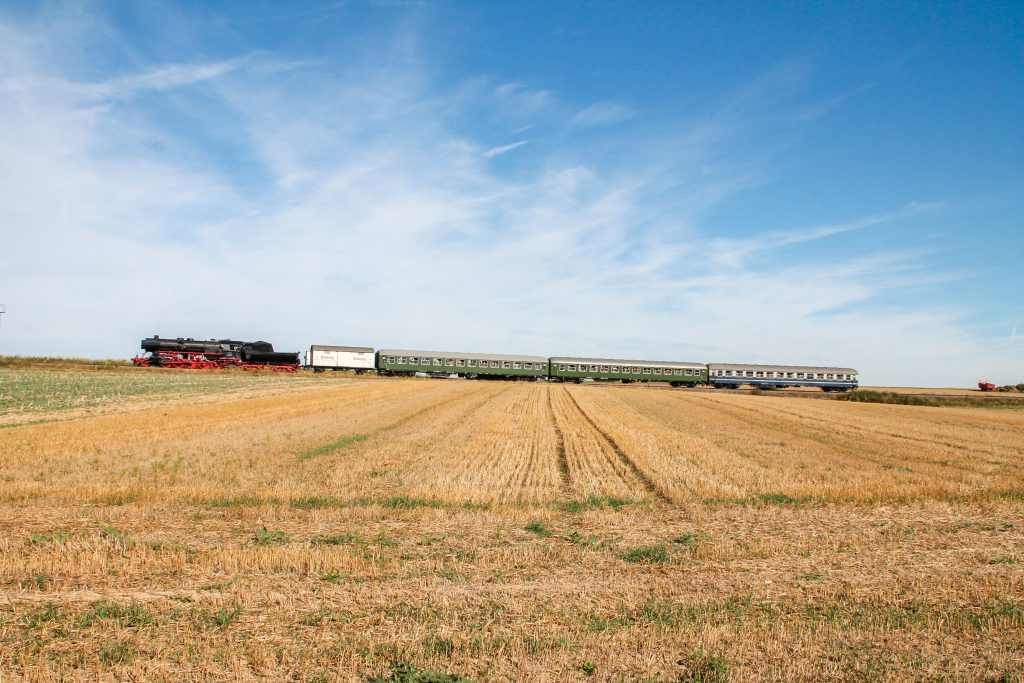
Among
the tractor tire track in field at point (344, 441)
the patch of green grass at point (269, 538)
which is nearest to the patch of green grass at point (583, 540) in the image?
the patch of green grass at point (269, 538)

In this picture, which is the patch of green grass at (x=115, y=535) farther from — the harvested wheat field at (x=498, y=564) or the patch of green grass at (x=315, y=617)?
the patch of green grass at (x=315, y=617)

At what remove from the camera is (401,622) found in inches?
281

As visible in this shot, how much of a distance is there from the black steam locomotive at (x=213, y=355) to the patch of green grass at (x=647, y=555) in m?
83.7

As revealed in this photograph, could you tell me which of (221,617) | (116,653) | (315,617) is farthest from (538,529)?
(116,653)

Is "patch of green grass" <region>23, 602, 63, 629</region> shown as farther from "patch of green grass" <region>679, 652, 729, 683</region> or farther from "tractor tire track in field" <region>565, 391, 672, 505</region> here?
"tractor tire track in field" <region>565, 391, 672, 505</region>

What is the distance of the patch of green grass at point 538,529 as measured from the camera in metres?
11.3

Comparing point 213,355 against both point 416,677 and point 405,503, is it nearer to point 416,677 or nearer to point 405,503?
point 405,503

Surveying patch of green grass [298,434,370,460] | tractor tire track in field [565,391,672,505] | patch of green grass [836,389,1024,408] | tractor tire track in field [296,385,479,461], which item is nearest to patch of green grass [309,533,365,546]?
tractor tire track in field [565,391,672,505]

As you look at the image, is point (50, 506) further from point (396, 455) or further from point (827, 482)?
point (827, 482)

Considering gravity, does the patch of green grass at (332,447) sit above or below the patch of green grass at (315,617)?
above

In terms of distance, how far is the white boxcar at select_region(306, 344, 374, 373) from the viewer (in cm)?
9588

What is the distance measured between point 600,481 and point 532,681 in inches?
409

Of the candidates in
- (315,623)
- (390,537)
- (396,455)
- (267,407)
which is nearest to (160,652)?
(315,623)

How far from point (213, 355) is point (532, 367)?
43729mm
